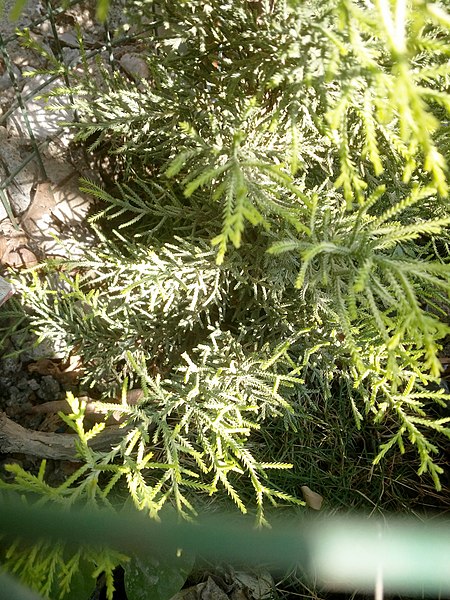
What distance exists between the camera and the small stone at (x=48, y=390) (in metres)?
2.51

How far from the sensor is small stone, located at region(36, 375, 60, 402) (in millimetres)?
2512

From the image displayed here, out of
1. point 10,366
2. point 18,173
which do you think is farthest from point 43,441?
point 18,173

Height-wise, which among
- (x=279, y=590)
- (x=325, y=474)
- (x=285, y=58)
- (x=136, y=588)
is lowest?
(x=279, y=590)

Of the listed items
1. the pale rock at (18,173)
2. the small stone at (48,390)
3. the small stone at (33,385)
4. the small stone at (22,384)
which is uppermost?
the pale rock at (18,173)

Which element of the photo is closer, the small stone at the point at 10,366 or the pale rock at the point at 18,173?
the small stone at the point at 10,366

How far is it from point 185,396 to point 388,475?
1.02 metres

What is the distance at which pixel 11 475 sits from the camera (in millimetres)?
2260

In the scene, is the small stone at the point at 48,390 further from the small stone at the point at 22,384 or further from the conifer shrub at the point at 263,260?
the conifer shrub at the point at 263,260

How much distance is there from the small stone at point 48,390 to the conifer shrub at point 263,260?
0.19 meters

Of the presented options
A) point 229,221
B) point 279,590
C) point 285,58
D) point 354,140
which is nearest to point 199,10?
point 285,58

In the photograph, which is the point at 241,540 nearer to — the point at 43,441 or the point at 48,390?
the point at 43,441

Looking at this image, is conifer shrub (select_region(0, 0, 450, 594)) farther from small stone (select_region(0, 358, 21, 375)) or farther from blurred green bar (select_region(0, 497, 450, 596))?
blurred green bar (select_region(0, 497, 450, 596))

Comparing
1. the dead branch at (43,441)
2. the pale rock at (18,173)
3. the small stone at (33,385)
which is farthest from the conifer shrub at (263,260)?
the pale rock at (18,173)

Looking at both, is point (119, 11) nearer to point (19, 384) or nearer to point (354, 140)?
point (354, 140)
